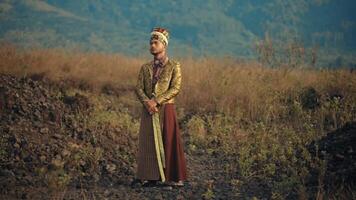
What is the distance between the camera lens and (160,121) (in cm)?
675

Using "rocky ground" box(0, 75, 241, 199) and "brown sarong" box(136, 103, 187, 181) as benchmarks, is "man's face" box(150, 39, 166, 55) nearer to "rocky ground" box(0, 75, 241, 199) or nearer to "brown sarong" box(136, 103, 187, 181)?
"brown sarong" box(136, 103, 187, 181)

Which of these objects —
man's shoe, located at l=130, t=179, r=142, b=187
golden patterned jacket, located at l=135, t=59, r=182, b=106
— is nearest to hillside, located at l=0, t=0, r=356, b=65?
man's shoe, located at l=130, t=179, r=142, b=187

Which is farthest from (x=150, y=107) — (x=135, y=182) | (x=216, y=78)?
(x=216, y=78)

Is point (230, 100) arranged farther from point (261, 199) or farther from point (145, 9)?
point (145, 9)

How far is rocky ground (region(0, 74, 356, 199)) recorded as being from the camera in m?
6.67

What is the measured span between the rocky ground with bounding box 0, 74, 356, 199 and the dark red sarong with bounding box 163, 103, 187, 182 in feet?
0.67

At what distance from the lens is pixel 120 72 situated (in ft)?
55.2

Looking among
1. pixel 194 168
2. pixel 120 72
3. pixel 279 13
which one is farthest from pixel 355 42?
pixel 194 168

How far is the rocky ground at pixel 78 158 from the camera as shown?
667 cm

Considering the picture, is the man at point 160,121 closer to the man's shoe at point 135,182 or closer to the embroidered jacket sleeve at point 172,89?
the embroidered jacket sleeve at point 172,89

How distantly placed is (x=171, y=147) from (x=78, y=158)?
5.05ft

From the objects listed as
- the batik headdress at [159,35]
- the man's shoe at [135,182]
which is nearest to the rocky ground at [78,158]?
the man's shoe at [135,182]

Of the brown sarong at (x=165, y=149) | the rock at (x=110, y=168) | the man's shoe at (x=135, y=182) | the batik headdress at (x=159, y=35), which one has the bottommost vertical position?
the man's shoe at (x=135, y=182)

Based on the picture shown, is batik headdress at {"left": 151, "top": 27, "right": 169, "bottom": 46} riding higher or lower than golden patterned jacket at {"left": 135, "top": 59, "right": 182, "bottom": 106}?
higher
